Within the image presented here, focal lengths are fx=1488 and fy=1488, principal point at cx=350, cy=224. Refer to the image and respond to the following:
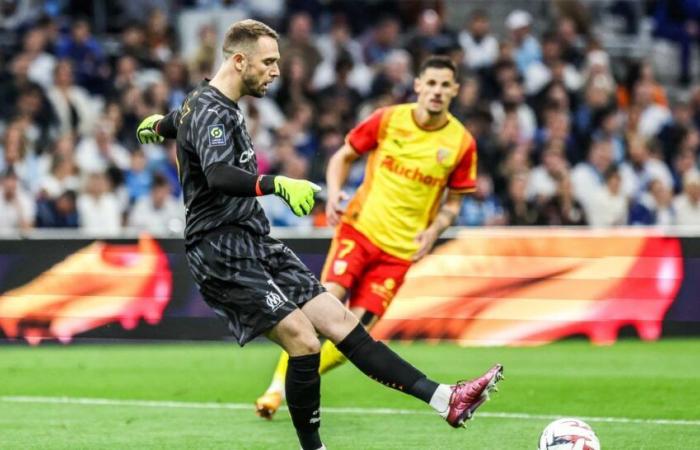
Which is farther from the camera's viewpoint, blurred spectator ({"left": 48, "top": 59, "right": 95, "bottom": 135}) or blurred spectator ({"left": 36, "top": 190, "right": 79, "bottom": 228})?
blurred spectator ({"left": 48, "top": 59, "right": 95, "bottom": 135})

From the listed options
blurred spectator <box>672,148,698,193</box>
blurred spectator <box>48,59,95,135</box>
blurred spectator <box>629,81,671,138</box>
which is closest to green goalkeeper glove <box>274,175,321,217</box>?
blurred spectator <box>48,59,95,135</box>

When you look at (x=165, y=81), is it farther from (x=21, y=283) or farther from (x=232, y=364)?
(x=232, y=364)

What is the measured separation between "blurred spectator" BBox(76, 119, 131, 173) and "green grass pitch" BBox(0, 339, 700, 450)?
3629mm

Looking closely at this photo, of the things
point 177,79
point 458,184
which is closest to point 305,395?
point 458,184

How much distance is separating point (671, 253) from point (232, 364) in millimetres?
4509

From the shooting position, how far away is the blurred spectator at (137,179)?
17500 millimetres

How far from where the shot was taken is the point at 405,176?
10.4 m

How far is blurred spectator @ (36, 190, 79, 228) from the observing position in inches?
658

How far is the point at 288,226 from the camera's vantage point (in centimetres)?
1706

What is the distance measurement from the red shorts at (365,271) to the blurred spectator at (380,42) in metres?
10.6

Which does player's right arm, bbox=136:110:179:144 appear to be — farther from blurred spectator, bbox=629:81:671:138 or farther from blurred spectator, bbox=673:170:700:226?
blurred spectator, bbox=629:81:671:138

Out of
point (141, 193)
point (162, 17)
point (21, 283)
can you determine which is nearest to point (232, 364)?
point (21, 283)

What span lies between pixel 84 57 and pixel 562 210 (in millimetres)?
6600

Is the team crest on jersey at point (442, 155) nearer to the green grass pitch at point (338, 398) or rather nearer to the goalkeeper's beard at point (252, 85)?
the green grass pitch at point (338, 398)
